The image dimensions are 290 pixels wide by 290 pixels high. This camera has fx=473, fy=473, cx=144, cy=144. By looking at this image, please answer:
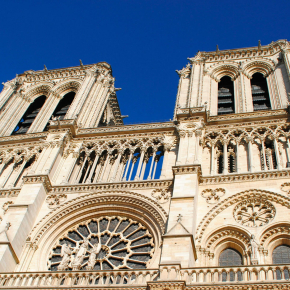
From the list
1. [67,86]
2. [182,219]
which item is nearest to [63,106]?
[67,86]

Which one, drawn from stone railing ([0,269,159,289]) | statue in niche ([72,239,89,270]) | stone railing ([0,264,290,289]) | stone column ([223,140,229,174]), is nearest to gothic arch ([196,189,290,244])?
stone column ([223,140,229,174])

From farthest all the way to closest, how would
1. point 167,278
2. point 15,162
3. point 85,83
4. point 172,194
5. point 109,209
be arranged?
point 85,83 < point 15,162 < point 109,209 < point 172,194 < point 167,278

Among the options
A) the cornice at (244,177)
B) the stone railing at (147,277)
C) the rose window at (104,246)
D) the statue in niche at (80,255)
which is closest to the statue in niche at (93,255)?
the rose window at (104,246)

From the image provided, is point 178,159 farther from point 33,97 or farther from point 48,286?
point 33,97

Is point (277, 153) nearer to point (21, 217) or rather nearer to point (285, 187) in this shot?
point (285, 187)

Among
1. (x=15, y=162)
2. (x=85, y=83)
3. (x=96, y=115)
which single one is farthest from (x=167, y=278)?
(x=85, y=83)

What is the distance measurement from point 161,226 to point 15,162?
319 inches

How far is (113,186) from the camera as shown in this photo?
17016mm

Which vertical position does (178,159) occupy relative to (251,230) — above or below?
above

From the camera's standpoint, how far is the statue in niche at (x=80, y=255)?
45.2ft

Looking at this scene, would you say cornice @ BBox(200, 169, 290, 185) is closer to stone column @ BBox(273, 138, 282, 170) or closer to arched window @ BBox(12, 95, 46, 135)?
stone column @ BBox(273, 138, 282, 170)

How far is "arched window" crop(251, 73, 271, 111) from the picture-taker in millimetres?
21891

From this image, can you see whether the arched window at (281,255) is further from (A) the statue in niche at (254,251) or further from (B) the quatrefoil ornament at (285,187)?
(B) the quatrefoil ornament at (285,187)

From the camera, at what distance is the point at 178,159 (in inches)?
665
